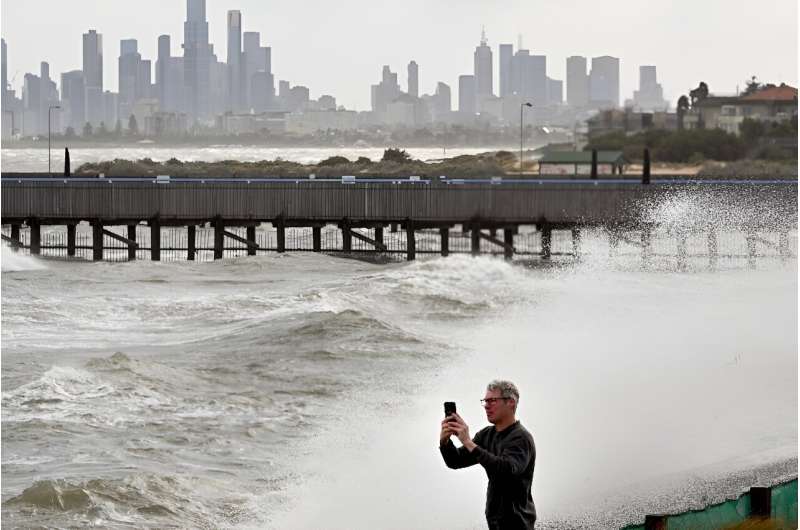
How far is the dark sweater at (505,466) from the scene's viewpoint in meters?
7.97

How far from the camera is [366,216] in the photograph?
181 feet

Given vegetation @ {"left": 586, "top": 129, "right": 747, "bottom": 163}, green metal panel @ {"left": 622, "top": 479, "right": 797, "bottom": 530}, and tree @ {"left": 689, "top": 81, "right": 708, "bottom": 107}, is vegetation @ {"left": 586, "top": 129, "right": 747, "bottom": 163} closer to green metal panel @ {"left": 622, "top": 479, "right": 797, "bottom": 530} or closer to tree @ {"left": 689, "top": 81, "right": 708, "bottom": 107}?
tree @ {"left": 689, "top": 81, "right": 708, "bottom": 107}

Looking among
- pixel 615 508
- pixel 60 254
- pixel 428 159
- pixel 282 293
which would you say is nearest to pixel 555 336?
pixel 282 293

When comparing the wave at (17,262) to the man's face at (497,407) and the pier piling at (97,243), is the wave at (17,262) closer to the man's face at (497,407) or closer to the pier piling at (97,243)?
the pier piling at (97,243)

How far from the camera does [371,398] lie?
A: 77.9ft

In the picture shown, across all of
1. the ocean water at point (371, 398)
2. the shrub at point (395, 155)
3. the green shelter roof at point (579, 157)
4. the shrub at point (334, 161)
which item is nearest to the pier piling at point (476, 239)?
the green shelter roof at point (579, 157)

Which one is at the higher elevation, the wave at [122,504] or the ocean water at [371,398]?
the ocean water at [371,398]

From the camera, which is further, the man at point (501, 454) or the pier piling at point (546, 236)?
the pier piling at point (546, 236)

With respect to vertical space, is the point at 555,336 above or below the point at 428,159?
below

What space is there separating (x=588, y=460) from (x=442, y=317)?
19.8 meters

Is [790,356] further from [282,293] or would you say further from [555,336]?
[282,293]

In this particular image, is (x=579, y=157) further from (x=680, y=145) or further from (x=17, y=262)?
(x=17, y=262)

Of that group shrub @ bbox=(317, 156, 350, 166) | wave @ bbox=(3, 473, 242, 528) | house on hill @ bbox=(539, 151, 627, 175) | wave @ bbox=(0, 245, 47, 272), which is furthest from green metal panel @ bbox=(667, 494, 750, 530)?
shrub @ bbox=(317, 156, 350, 166)

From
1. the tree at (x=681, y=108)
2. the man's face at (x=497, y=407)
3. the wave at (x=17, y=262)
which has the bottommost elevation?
the wave at (x=17, y=262)
